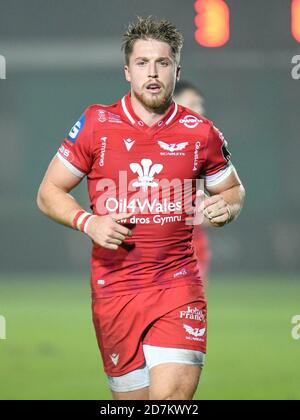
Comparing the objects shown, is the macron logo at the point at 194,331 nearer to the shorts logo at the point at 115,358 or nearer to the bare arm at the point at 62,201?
the shorts logo at the point at 115,358

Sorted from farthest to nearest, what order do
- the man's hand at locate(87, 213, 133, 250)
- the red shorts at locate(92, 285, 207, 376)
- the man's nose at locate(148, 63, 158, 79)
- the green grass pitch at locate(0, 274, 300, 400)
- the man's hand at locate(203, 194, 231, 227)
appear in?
the green grass pitch at locate(0, 274, 300, 400), the man's nose at locate(148, 63, 158, 79), the red shorts at locate(92, 285, 207, 376), the man's hand at locate(203, 194, 231, 227), the man's hand at locate(87, 213, 133, 250)

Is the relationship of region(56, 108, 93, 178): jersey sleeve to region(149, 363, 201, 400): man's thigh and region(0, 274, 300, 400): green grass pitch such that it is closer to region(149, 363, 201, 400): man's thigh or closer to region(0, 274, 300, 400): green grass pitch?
region(149, 363, 201, 400): man's thigh

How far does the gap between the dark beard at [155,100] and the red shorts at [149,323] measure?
953 millimetres

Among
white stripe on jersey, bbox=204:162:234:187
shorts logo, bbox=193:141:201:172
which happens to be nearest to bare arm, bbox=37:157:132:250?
shorts logo, bbox=193:141:201:172

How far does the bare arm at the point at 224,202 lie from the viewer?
6.23 metres

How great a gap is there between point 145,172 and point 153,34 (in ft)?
2.39

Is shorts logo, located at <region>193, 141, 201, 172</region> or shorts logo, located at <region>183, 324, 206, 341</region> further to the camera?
shorts logo, located at <region>193, 141, 201, 172</region>

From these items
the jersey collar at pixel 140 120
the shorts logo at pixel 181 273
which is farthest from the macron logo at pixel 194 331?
the jersey collar at pixel 140 120

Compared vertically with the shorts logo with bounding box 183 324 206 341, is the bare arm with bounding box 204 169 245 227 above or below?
above

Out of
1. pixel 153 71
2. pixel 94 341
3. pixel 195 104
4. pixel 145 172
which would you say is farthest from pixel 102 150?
pixel 94 341

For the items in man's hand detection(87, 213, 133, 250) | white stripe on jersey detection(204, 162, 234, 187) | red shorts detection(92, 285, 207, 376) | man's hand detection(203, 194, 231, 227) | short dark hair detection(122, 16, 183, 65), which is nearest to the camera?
man's hand detection(87, 213, 133, 250)

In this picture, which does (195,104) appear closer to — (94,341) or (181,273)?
(181,273)

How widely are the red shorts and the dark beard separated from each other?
95 centimetres

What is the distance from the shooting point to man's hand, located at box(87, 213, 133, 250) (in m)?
6.09
